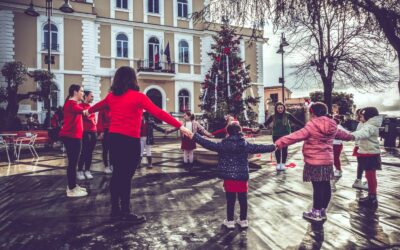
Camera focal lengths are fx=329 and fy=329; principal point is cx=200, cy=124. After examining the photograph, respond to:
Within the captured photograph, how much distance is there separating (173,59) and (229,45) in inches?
639

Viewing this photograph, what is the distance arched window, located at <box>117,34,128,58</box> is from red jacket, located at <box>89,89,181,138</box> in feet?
80.2

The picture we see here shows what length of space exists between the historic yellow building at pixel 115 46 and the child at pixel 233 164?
18.2 metres

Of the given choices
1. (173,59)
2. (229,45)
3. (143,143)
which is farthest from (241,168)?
(173,59)

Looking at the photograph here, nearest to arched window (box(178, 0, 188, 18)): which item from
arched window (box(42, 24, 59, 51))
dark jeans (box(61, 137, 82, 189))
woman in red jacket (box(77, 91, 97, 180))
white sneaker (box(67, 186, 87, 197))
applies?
arched window (box(42, 24, 59, 51))

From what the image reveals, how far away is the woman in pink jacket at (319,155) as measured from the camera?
460cm

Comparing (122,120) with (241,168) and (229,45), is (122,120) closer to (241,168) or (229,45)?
(241,168)

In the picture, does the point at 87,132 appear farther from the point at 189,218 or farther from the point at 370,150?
the point at 370,150

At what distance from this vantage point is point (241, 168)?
13.7 feet

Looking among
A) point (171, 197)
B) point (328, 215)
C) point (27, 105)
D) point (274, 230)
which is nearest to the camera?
point (274, 230)

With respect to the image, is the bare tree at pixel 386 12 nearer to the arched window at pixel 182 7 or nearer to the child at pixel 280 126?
the child at pixel 280 126

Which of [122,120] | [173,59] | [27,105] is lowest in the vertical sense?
[122,120]

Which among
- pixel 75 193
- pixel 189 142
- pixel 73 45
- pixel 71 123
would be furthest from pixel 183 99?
pixel 71 123

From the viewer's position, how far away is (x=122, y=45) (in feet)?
90.9

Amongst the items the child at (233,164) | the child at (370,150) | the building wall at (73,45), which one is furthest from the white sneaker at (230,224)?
the building wall at (73,45)
